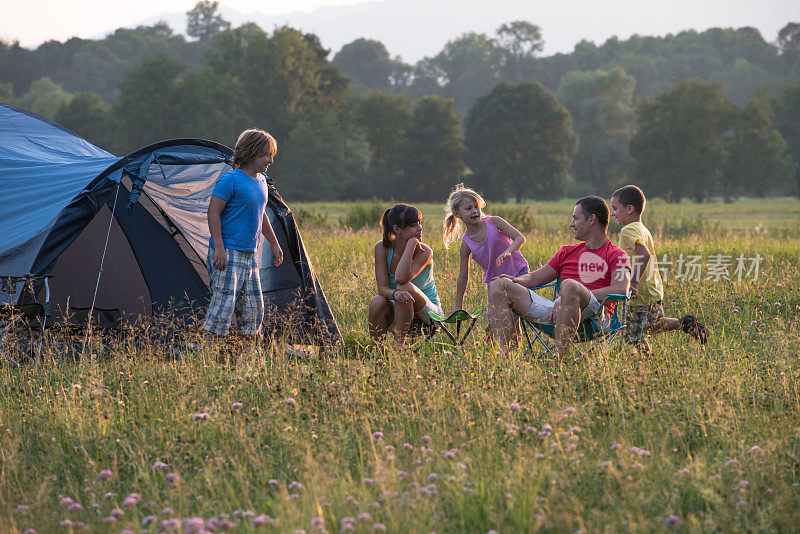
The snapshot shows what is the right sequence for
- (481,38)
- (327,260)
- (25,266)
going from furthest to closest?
(481,38) < (327,260) < (25,266)

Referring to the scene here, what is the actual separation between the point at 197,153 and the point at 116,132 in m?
46.0

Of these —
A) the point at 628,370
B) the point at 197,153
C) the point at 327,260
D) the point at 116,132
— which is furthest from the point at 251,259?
the point at 116,132

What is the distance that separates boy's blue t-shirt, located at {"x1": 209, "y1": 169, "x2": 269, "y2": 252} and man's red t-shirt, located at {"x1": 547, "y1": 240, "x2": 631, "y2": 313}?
2.10 m

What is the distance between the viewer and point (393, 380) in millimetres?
4445

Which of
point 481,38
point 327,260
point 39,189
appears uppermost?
point 481,38

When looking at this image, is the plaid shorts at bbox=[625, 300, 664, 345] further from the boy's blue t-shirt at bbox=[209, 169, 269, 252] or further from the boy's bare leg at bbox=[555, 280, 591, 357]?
the boy's blue t-shirt at bbox=[209, 169, 269, 252]

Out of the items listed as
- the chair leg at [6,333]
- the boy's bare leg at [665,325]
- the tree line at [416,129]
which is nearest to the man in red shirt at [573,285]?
the boy's bare leg at [665,325]

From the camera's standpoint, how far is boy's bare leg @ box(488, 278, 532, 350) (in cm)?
511

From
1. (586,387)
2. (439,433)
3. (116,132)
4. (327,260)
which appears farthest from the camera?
(116,132)

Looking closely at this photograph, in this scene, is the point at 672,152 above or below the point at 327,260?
above

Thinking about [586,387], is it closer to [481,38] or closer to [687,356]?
[687,356]

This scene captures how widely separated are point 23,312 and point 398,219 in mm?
2687

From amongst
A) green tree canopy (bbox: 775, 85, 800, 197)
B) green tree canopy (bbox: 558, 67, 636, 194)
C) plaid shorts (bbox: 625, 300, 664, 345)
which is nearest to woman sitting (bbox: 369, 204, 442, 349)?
plaid shorts (bbox: 625, 300, 664, 345)

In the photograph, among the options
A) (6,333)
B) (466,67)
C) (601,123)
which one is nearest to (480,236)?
(6,333)
